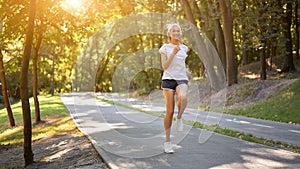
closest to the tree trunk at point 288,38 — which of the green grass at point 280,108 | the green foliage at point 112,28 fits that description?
the green foliage at point 112,28

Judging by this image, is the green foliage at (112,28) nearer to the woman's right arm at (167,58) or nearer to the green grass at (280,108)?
the woman's right arm at (167,58)

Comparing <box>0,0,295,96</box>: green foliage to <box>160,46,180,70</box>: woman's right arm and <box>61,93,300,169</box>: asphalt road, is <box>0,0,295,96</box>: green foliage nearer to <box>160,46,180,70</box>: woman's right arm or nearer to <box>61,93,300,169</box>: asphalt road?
<box>61,93,300,169</box>: asphalt road

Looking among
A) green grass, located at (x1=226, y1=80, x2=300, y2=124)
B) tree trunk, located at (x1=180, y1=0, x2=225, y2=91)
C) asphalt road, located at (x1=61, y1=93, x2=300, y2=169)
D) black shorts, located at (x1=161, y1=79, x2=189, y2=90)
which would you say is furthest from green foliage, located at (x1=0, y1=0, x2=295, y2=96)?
green grass, located at (x1=226, y1=80, x2=300, y2=124)

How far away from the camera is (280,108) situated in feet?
52.9

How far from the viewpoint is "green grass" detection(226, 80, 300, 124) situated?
14678 millimetres

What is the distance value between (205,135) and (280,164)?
366cm

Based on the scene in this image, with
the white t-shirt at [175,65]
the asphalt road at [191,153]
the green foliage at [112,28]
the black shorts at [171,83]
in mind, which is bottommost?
the asphalt road at [191,153]

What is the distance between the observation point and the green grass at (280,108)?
1468 cm

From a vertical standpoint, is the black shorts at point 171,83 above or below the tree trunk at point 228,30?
below

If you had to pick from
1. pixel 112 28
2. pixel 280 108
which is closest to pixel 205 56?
pixel 280 108

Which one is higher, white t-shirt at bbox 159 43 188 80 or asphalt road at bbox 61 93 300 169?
white t-shirt at bbox 159 43 188 80

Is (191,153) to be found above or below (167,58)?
below

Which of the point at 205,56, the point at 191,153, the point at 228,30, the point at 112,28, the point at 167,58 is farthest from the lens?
the point at 112,28

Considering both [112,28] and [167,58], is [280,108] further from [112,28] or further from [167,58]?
[112,28]
